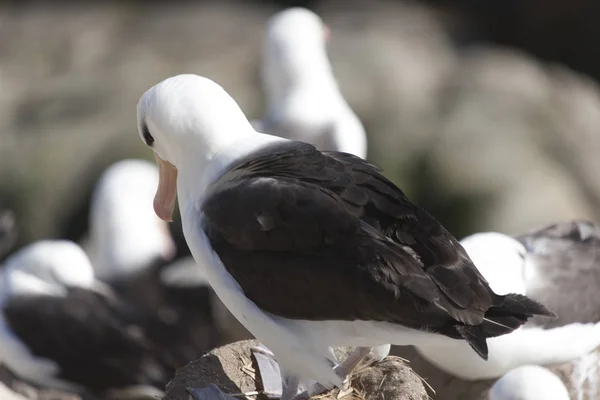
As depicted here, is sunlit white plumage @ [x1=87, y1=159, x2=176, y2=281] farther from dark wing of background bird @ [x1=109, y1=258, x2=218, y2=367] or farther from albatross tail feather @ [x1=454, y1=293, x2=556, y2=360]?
albatross tail feather @ [x1=454, y1=293, x2=556, y2=360]

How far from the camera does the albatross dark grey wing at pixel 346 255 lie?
3.25 meters

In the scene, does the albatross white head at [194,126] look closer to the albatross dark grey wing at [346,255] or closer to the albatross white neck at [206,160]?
the albatross white neck at [206,160]

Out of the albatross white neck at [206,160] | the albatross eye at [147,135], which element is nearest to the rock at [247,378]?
the albatross white neck at [206,160]

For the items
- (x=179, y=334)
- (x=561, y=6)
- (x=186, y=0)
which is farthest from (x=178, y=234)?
(x=561, y=6)

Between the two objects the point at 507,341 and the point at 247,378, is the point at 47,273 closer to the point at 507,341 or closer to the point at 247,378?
the point at 247,378

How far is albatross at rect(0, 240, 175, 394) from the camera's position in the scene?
23.6ft

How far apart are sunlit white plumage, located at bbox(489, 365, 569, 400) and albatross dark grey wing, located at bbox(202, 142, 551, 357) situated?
1.14 meters

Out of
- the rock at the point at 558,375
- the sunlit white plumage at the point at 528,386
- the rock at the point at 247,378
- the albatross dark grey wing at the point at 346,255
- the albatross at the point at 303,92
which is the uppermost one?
the albatross dark grey wing at the point at 346,255

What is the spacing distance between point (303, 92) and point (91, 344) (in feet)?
7.21

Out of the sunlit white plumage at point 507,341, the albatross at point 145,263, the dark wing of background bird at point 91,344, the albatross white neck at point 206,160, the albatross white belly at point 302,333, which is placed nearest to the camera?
the albatross white belly at point 302,333

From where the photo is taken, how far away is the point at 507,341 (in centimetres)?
478

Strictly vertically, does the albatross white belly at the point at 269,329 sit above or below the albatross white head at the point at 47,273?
above

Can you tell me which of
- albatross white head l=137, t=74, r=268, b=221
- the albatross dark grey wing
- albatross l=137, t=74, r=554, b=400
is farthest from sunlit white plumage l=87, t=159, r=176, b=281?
the albatross dark grey wing

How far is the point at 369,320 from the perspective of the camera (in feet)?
11.0
